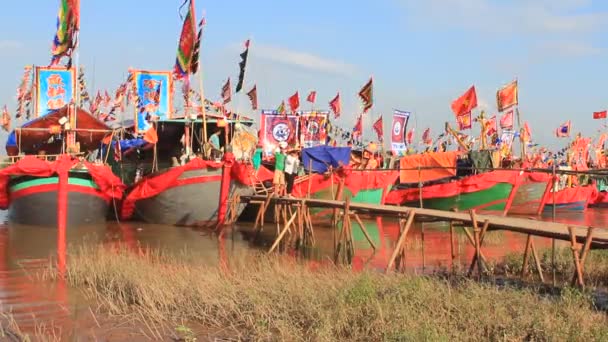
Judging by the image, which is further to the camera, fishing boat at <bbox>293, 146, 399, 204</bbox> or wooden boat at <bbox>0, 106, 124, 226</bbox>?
fishing boat at <bbox>293, 146, 399, 204</bbox>

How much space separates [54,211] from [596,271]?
14.6 metres

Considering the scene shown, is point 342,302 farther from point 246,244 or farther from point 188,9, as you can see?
point 188,9

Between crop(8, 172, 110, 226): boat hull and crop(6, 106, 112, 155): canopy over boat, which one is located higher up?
crop(6, 106, 112, 155): canopy over boat

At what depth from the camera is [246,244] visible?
50.8 ft

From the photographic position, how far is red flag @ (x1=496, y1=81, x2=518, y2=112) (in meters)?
23.5

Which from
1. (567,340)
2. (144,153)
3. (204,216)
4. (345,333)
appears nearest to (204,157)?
(204,216)

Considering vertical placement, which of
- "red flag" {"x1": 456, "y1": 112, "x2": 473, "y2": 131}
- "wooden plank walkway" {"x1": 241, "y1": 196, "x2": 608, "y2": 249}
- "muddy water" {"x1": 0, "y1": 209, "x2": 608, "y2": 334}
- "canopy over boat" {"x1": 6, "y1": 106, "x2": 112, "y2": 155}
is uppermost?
"red flag" {"x1": 456, "y1": 112, "x2": 473, "y2": 131}

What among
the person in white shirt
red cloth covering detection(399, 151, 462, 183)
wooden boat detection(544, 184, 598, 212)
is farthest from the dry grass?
wooden boat detection(544, 184, 598, 212)

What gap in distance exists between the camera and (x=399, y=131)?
23.1m

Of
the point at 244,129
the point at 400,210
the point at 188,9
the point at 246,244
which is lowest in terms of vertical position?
the point at 246,244

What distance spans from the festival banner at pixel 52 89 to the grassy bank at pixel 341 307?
13.2m

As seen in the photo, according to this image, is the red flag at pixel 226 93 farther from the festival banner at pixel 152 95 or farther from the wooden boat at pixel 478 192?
the wooden boat at pixel 478 192

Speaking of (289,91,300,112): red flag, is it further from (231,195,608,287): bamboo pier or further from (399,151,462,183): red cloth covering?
(231,195,608,287): bamboo pier

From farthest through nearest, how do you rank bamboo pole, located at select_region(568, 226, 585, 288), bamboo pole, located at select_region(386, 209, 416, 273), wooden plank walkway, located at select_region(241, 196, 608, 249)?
bamboo pole, located at select_region(386, 209, 416, 273) < wooden plank walkway, located at select_region(241, 196, 608, 249) < bamboo pole, located at select_region(568, 226, 585, 288)
